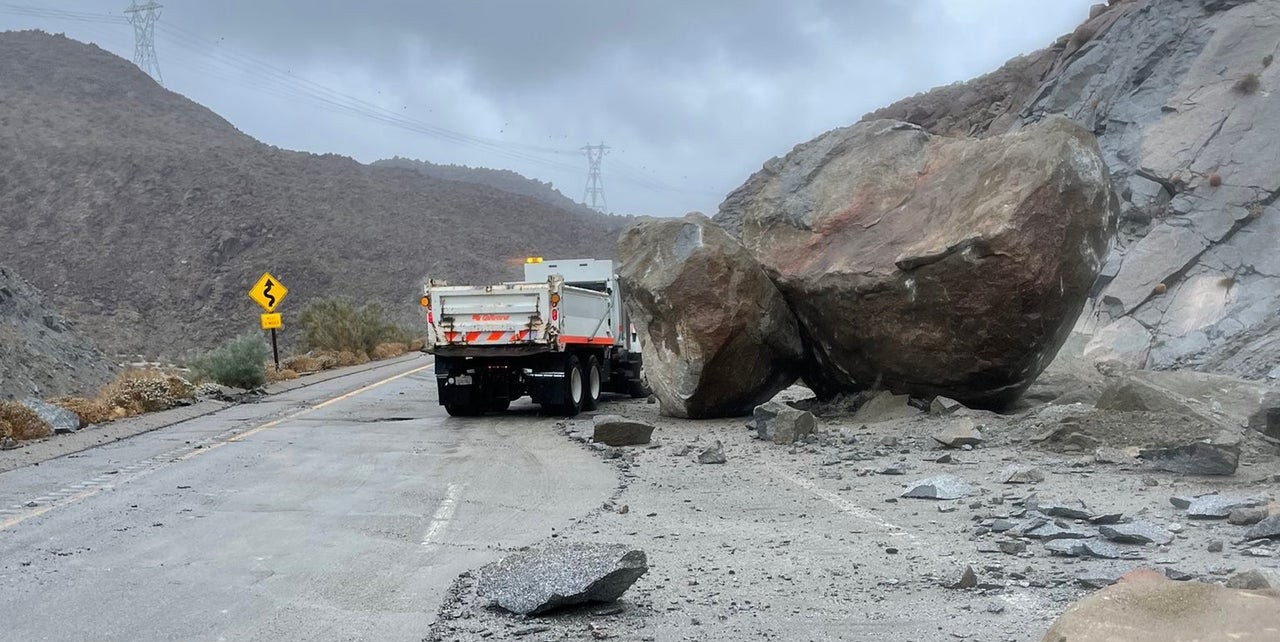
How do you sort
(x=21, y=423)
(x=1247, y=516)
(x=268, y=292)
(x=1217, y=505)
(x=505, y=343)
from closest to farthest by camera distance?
(x=1247, y=516)
(x=1217, y=505)
(x=21, y=423)
(x=505, y=343)
(x=268, y=292)

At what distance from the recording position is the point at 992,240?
501 inches

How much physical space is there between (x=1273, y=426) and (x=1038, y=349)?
3.58 metres

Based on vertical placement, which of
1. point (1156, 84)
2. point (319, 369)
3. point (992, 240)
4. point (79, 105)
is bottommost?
point (319, 369)

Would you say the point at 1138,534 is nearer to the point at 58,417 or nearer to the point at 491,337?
the point at 491,337

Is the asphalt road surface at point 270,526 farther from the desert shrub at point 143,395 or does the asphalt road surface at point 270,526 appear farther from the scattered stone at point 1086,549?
the desert shrub at point 143,395

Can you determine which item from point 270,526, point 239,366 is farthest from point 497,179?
point 270,526

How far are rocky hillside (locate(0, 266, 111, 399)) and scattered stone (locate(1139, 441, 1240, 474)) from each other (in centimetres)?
1958

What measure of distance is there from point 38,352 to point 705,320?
16.2m

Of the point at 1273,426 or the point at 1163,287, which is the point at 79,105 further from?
the point at 1273,426

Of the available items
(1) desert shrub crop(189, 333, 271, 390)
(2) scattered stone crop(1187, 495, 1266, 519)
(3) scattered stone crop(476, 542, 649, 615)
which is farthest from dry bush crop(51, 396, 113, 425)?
(2) scattered stone crop(1187, 495, 1266, 519)

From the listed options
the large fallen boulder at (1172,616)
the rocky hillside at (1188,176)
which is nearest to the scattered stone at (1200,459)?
the large fallen boulder at (1172,616)

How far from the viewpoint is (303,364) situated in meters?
34.7

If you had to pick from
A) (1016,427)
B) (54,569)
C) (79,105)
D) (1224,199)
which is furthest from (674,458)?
(79,105)

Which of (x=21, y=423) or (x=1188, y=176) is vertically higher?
(x=1188, y=176)
